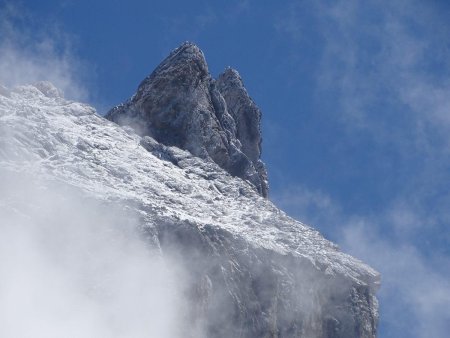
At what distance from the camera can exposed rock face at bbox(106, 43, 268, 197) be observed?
229ft

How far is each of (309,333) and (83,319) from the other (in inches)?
510

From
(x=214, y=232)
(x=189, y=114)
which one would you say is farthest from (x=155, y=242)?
(x=189, y=114)

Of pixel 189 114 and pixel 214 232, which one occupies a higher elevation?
pixel 189 114

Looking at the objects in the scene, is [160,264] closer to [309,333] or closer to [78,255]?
[78,255]

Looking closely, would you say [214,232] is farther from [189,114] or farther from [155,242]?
[189,114]

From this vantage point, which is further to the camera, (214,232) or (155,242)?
(214,232)

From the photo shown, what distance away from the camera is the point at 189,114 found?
7131 centimetres

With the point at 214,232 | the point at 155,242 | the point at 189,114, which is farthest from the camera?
the point at 189,114

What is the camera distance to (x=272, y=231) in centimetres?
5691

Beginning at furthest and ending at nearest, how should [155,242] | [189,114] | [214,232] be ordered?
[189,114] < [214,232] < [155,242]

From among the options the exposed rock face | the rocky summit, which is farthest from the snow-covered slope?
the exposed rock face

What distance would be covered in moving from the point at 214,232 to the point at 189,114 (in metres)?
19.2

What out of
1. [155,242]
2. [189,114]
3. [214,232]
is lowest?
[155,242]

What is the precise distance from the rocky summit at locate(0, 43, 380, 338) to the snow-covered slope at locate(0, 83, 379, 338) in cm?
7
